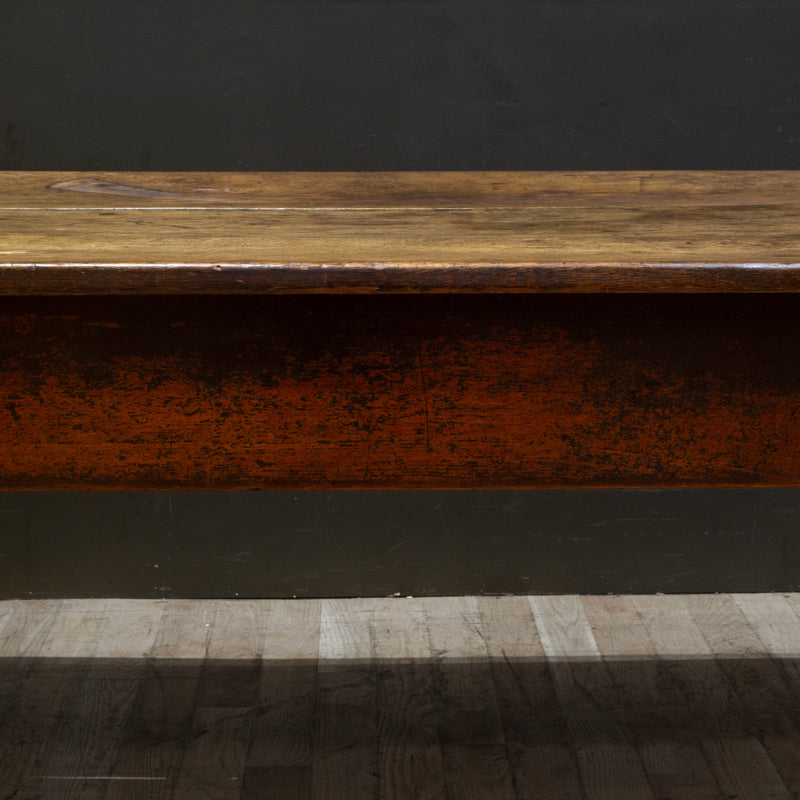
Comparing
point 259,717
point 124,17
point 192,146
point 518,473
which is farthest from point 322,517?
point 518,473

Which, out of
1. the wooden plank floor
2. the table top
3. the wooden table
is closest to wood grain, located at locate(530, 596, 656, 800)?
the wooden plank floor

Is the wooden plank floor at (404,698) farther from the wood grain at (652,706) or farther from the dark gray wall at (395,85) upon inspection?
the dark gray wall at (395,85)

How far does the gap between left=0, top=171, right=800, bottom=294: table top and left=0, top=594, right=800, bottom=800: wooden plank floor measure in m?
0.82

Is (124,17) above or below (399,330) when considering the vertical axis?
above

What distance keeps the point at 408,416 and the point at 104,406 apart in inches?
11.1

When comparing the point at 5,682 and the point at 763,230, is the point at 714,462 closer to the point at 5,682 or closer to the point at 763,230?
the point at 763,230

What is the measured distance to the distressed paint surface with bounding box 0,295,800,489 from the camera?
41.2 inches

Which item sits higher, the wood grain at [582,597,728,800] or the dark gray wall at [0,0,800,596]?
the dark gray wall at [0,0,800,596]

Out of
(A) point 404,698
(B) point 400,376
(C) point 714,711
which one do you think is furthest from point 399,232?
(C) point 714,711

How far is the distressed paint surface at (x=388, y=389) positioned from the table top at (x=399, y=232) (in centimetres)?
6

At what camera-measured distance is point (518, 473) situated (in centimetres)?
110

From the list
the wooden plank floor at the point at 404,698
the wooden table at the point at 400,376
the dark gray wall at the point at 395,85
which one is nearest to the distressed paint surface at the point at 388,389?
the wooden table at the point at 400,376

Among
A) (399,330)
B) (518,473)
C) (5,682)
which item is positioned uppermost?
(399,330)

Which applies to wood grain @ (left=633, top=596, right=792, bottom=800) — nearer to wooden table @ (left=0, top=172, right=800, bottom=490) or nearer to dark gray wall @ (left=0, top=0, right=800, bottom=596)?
dark gray wall @ (left=0, top=0, right=800, bottom=596)
